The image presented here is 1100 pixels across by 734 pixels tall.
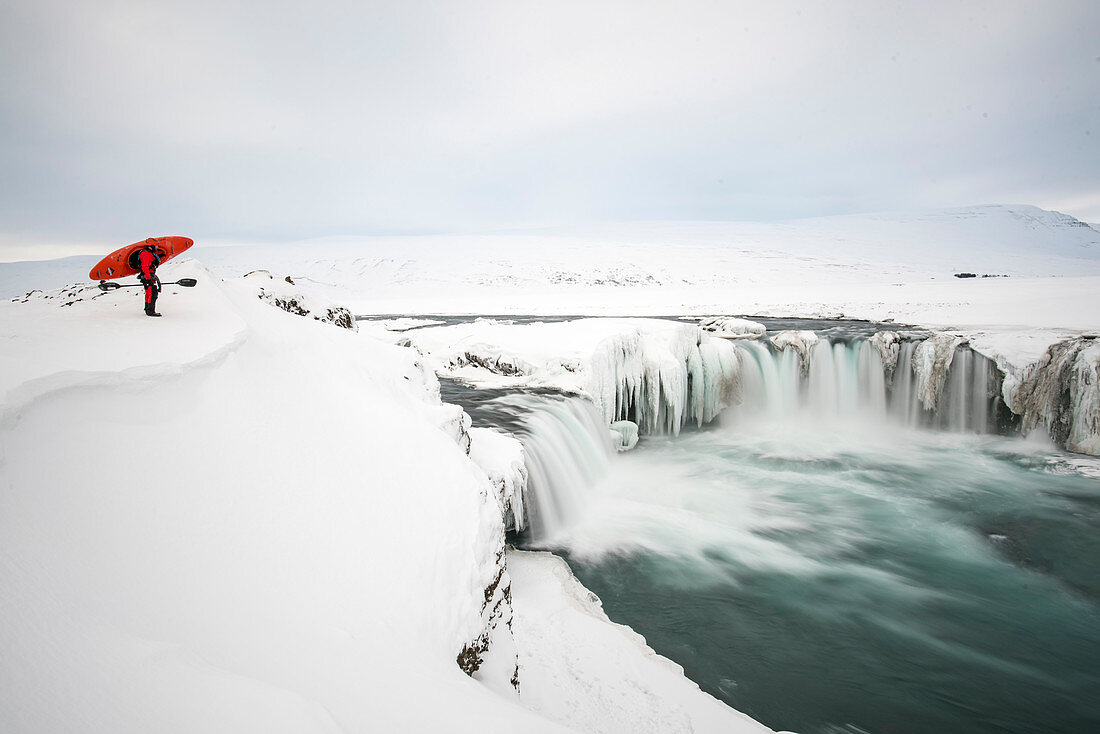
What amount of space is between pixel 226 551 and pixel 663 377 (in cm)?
1186

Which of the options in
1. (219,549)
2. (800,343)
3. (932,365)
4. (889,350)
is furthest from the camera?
(800,343)

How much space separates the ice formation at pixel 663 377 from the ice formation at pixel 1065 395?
688 cm

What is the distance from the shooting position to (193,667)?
1.58 meters

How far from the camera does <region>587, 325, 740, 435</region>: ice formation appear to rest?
12.1 metres

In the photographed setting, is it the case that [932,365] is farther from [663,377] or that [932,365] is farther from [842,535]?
[842,535]

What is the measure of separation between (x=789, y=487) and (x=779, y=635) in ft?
16.2

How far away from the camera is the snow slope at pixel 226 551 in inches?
59.3

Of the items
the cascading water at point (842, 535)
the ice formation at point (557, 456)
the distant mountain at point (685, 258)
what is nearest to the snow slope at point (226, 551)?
the cascading water at point (842, 535)

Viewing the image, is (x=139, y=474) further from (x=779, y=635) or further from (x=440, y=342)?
(x=440, y=342)

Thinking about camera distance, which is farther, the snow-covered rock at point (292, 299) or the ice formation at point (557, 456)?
the ice formation at point (557, 456)

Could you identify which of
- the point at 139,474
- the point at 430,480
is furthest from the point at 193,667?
the point at 430,480

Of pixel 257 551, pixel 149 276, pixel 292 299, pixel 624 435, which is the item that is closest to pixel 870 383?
pixel 624 435

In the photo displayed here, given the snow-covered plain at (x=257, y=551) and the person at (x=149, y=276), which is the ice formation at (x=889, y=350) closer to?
the snow-covered plain at (x=257, y=551)

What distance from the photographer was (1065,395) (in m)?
11.2
